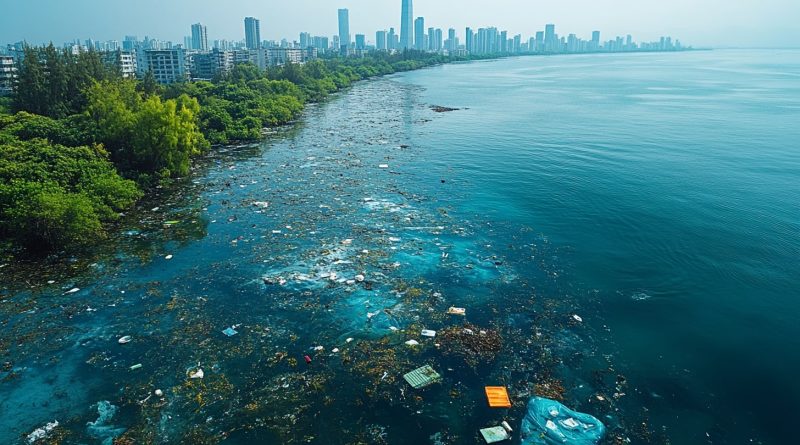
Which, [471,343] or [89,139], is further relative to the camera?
[89,139]

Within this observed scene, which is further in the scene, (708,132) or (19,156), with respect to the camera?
(708,132)

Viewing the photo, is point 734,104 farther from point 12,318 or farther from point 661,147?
point 12,318

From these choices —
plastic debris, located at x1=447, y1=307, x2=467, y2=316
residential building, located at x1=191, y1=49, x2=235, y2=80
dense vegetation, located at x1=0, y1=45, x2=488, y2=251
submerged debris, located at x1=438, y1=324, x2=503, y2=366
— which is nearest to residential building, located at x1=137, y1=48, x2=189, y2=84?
residential building, located at x1=191, y1=49, x2=235, y2=80

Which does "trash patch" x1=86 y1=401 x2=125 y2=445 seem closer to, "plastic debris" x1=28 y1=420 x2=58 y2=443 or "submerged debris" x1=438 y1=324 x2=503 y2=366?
"plastic debris" x1=28 y1=420 x2=58 y2=443

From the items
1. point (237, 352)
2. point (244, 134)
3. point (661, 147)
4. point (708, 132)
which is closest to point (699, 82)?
point (708, 132)

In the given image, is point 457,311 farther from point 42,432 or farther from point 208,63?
point 208,63

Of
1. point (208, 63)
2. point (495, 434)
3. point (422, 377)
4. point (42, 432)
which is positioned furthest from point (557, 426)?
point (208, 63)
